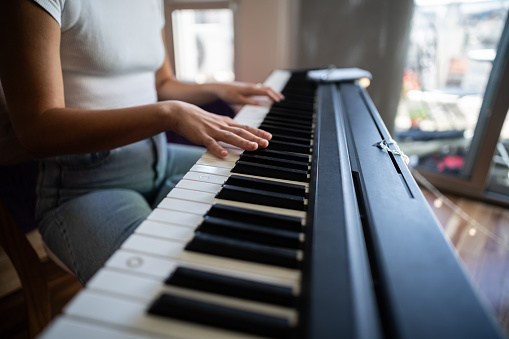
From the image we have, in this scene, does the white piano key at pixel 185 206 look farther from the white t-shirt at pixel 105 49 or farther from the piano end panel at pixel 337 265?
the white t-shirt at pixel 105 49

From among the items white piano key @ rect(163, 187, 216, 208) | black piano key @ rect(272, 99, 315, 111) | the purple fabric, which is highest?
black piano key @ rect(272, 99, 315, 111)

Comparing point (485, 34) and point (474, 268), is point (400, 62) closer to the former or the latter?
point (485, 34)

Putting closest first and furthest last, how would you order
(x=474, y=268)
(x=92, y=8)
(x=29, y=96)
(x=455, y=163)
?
(x=29, y=96) < (x=92, y=8) < (x=474, y=268) < (x=455, y=163)

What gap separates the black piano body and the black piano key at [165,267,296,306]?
0.02 meters

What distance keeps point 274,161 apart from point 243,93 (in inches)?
20.7

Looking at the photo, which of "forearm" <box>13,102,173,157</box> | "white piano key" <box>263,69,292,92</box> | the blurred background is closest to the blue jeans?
"forearm" <box>13,102,173,157</box>

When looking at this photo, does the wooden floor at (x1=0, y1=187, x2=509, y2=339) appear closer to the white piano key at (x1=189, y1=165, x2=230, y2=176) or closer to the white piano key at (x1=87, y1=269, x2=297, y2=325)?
the white piano key at (x1=189, y1=165, x2=230, y2=176)

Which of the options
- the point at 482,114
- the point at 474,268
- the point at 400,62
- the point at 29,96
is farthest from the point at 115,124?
the point at 482,114

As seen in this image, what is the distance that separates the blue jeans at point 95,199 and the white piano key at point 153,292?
1.00 feet

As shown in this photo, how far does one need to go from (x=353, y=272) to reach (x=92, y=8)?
0.76 m

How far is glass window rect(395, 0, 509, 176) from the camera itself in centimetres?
193

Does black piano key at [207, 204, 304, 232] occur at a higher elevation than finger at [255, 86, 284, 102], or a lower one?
lower

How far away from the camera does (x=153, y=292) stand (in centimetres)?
32

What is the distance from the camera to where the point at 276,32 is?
2.45 metres
